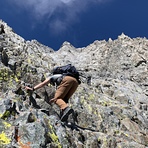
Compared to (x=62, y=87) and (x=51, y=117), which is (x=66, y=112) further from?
(x=62, y=87)

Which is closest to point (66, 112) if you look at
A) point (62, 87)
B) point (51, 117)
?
point (51, 117)

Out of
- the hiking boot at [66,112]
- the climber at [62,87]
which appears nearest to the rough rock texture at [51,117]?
the hiking boot at [66,112]

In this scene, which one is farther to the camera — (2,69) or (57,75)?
(2,69)

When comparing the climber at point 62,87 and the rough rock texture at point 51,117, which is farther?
the climber at point 62,87

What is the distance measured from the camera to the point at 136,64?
8250 centimetres

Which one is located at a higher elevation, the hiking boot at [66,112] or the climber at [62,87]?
the climber at [62,87]

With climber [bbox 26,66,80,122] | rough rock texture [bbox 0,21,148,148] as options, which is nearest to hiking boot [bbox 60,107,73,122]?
climber [bbox 26,66,80,122]

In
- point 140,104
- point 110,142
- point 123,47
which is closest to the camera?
point 110,142

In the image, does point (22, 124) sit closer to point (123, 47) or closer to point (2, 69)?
point (2, 69)

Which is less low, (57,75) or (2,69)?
(2,69)

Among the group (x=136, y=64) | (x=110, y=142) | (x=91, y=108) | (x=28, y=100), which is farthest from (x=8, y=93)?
(x=136, y=64)

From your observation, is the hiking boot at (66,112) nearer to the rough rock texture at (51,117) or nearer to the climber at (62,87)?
the climber at (62,87)

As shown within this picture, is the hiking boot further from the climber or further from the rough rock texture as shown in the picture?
the rough rock texture

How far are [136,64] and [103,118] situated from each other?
206 feet
